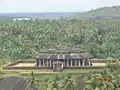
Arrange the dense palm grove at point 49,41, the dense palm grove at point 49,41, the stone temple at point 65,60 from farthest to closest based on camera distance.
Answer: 1. the dense palm grove at point 49,41
2. the dense palm grove at point 49,41
3. the stone temple at point 65,60

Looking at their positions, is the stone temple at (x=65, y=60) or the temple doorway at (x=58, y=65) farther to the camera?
the stone temple at (x=65, y=60)

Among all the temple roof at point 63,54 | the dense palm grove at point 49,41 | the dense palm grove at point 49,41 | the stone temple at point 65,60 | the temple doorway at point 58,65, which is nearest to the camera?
the temple doorway at point 58,65

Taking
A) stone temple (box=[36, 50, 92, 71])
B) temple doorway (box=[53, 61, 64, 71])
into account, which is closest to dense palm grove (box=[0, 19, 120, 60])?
stone temple (box=[36, 50, 92, 71])

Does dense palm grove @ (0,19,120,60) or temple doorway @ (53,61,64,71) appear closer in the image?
temple doorway @ (53,61,64,71)

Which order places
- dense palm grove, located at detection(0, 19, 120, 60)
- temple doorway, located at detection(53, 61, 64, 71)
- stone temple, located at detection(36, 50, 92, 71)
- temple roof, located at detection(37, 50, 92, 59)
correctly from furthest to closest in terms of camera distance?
dense palm grove, located at detection(0, 19, 120, 60), temple roof, located at detection(37, 50, 92, 59), stone temple, located at detection(36, 50, 92, 71), temple doorway, located at detection(53, 61, 64, 71)

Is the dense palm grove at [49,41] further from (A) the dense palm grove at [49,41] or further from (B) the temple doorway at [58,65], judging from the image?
(B) the temple doorway at [58,65]

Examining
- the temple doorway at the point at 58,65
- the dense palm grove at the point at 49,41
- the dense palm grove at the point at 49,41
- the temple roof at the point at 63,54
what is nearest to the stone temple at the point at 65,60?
the temple roof at the point at 63,54

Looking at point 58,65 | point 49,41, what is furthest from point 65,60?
point 49,41

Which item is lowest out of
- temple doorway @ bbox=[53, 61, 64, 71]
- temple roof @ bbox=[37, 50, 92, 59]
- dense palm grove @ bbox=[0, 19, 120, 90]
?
dense palm grove @ bbox=[0, 19, 120, 90]

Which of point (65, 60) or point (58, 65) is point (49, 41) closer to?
point (65, 60)

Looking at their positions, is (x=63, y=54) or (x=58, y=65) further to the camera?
(x=63, y=54)

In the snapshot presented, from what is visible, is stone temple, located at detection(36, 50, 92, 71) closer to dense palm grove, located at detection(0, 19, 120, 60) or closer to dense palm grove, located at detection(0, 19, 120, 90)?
dense palm grove, located at detection(0, 19, 120, 90)
